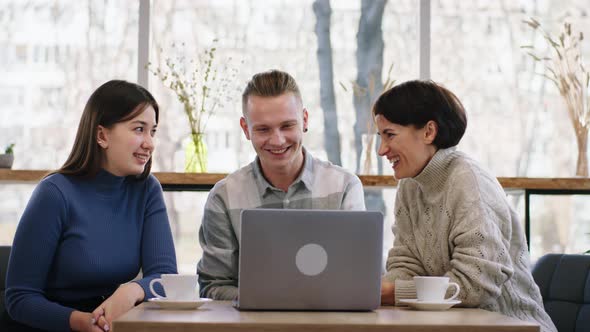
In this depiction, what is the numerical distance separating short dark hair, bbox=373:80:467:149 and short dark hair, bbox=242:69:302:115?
315 millimetres

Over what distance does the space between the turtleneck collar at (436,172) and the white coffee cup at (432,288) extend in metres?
0.46

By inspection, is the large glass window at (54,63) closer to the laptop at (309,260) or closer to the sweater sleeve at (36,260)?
the sweater sleeve at (36,260)

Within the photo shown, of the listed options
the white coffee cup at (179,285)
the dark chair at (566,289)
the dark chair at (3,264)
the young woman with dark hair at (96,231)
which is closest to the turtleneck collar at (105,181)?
the young woman with dark hair at (96,231)

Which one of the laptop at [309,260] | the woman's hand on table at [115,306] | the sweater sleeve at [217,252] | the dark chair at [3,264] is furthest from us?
the dark chair at [3,264]

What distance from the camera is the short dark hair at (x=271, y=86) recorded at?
2.50m

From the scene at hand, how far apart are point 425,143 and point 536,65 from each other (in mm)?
2261

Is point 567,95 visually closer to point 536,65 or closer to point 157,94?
point 536,65

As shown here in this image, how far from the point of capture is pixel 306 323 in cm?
159

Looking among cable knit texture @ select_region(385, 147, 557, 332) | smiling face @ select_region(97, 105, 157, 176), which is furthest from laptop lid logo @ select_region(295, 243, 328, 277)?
smiling face @ select_region(97, 105, 157, 176)

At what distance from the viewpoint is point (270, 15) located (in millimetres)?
4398

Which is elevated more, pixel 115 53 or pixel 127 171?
pixel 115 53

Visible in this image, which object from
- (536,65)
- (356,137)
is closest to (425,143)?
(356,137)

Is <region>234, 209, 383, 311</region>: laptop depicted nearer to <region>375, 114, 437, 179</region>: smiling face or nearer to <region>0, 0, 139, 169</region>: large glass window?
<region>375, 114, 437, 179</region>: smiling face

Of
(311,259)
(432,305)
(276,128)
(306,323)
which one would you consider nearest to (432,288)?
(432,305)
